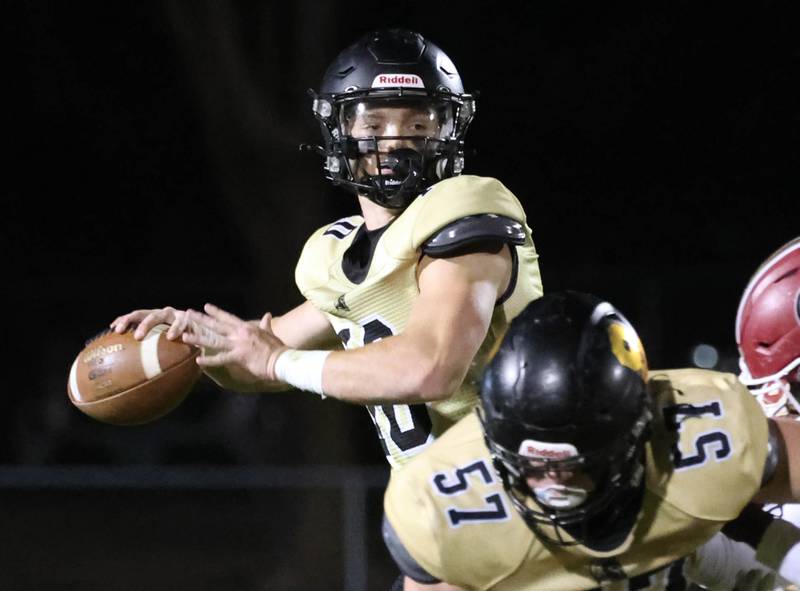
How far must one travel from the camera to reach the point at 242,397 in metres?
8.32

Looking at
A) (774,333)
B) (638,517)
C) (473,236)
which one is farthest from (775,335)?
(638,517)

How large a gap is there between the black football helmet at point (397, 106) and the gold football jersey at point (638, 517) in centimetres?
89

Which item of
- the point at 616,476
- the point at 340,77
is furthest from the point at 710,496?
the point at 340,77

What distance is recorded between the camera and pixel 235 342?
9.47 feet

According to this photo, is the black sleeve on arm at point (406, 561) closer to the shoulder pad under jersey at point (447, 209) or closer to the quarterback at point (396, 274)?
the quarterback at point (396, 274)

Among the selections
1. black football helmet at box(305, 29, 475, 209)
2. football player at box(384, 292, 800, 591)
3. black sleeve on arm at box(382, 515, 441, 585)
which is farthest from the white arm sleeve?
black football helmet at box(305, 29, 475, 209)

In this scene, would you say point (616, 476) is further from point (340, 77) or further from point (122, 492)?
point (122, 492)

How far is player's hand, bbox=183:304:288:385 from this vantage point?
284cm

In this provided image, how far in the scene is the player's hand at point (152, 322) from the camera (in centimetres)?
315

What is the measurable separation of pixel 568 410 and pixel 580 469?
0.12m

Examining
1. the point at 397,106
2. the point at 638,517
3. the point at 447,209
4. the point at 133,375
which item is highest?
the point at 397,106

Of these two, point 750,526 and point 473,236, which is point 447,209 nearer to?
point 473,236

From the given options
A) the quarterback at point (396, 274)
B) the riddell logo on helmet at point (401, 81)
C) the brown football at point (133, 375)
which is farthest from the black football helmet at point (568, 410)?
the brown football at point (133, 375)

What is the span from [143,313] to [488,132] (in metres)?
6.74
